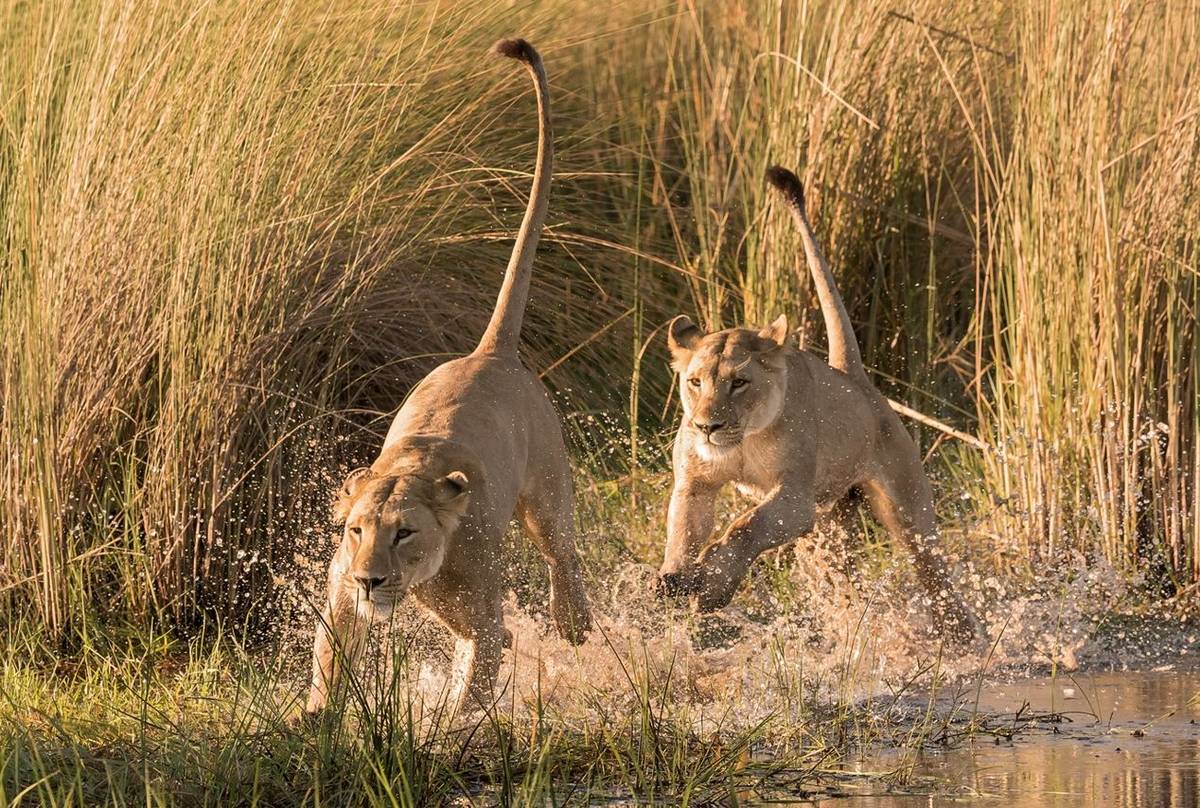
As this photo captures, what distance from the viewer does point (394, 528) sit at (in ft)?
14.4

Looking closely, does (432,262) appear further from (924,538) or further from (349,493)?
(349,493)

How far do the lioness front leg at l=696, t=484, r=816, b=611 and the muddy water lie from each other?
26.8 inches

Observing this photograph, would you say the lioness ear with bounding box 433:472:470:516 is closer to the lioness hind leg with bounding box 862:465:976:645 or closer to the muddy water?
the muddy water

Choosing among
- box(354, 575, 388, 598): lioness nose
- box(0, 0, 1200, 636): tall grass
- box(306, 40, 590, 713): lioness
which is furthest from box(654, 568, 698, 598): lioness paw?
box(0, 0, 1200, 636): tall grass

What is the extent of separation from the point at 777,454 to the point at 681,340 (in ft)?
1.39

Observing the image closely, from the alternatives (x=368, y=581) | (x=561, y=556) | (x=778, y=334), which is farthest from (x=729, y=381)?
(x=368, y=581)

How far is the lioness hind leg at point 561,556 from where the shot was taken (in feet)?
18.1

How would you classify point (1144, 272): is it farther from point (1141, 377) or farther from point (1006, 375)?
point (1006, 375)

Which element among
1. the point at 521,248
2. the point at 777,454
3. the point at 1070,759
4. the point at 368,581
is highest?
the point at 521,248

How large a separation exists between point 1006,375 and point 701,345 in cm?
208

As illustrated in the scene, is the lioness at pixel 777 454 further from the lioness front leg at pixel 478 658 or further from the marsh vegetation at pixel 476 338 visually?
the lioness front leg at pixel 478 658

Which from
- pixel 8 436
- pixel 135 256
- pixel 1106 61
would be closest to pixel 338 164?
pixel 135 256

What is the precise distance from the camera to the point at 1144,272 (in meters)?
6.03

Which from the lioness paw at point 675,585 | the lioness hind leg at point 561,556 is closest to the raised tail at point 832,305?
the lioness hind leg at point 561,556
